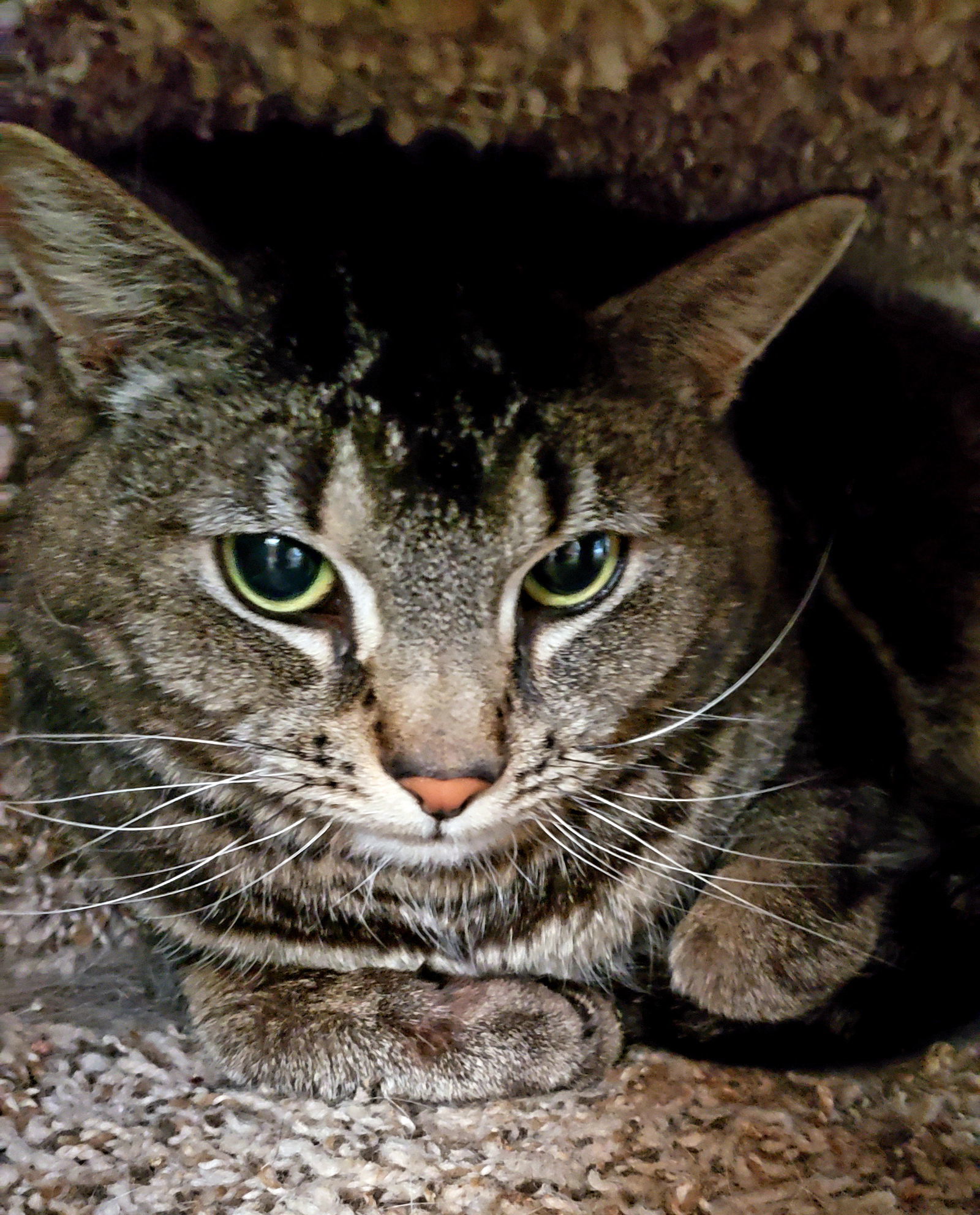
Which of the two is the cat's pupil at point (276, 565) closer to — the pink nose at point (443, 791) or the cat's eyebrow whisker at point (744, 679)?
the pink nose at point (443, 791)

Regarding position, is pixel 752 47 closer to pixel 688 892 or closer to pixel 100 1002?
pixel 688 892

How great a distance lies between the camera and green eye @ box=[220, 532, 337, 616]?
718 mm

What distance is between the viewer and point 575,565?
0.77 m

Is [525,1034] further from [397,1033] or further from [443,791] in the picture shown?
[443,791]

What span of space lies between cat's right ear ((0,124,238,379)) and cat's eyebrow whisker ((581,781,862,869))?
507mm

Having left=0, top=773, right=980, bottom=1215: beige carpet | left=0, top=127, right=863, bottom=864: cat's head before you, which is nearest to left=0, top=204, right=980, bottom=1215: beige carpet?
left=0, top=773, right=980, bottom=1215: beige carpet

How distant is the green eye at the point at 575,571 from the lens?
759 millimetres

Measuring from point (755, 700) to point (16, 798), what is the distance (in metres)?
0.67

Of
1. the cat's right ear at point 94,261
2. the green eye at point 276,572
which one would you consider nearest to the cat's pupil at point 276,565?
the green eye at point 276,572

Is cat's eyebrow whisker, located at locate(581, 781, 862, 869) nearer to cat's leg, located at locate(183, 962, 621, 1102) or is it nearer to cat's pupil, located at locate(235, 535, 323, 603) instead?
cat's leg, located at locate(183, 962, 621, 1102)

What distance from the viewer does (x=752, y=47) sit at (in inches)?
28.0

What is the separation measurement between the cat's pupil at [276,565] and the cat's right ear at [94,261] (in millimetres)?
157

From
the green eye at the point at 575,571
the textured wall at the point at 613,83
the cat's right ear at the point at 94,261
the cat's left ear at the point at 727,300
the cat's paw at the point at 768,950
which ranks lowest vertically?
the cat's paw at the point at 768,950

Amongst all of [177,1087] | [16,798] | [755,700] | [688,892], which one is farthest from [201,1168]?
[755,700]
